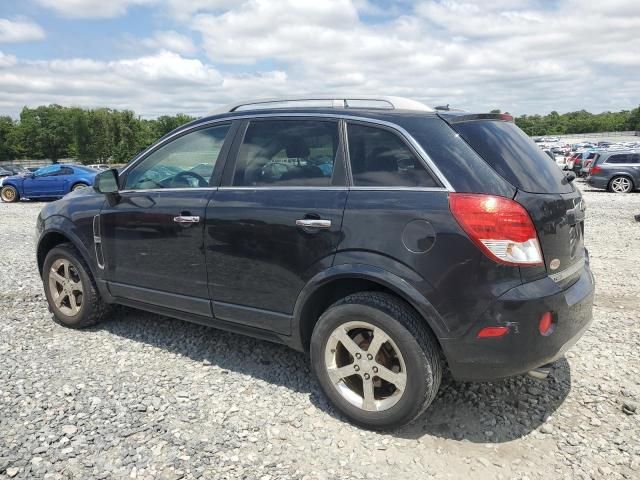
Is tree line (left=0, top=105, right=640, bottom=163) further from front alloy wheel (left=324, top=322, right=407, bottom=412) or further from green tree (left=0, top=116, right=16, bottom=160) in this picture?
front alloy wheel (left=324, top=322, right=407, bottom=412)

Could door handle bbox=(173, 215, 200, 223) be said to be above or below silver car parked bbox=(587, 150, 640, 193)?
above

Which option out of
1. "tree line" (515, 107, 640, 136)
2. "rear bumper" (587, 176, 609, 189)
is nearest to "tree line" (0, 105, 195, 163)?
"rear bumper" (587, 176, 609, 189)

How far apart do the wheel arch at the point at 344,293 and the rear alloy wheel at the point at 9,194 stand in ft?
66.9

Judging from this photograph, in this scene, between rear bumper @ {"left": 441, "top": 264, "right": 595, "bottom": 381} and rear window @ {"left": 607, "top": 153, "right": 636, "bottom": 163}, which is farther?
rear window @ {"left": 607, "top": 153, "right": 636, "bottom": 163}

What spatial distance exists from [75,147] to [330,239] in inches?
4130

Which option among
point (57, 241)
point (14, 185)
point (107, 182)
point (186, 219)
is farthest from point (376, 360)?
point (14, 185)

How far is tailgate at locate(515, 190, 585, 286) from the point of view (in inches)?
112

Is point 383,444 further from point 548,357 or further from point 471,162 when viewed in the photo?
point 471,162

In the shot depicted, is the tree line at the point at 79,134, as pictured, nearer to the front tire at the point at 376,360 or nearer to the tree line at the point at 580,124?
the tree line at the point at 580,124

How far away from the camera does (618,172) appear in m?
19.8

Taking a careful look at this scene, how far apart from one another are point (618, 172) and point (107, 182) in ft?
65.9

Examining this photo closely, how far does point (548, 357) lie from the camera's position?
2.89 m

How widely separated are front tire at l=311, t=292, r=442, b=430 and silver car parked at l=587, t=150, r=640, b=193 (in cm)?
1977

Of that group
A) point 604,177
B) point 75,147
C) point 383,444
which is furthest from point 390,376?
point 75,147
